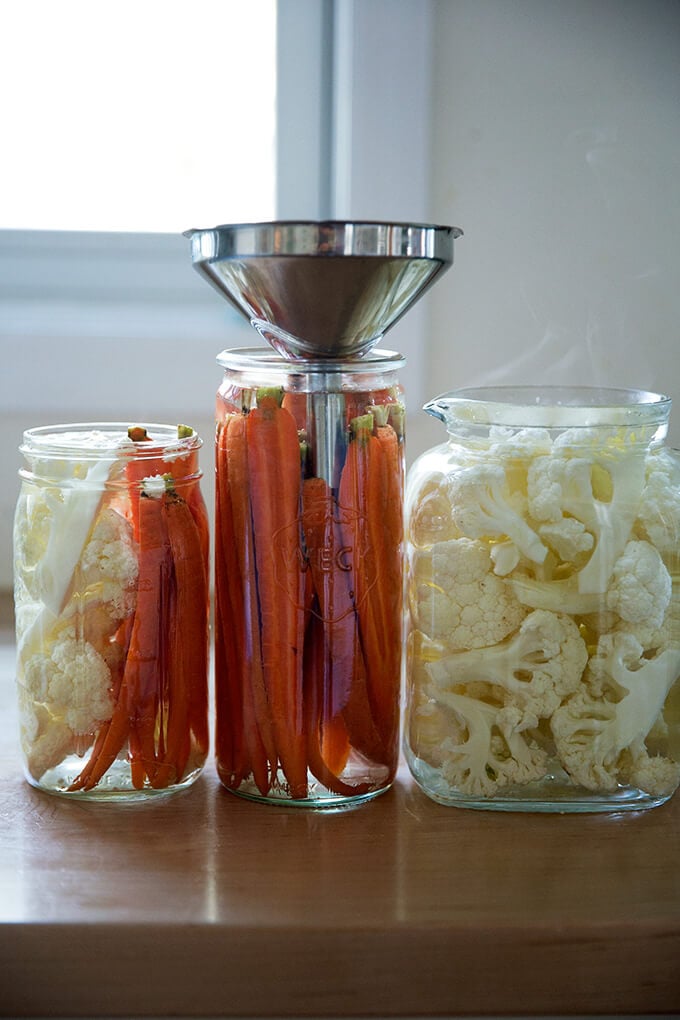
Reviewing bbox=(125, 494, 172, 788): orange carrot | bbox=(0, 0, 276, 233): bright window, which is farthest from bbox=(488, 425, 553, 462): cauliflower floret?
bbox=(0, 0, 276, 233): bright window

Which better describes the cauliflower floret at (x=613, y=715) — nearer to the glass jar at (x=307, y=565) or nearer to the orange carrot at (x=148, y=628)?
the glass jar at (x=307, y=565)

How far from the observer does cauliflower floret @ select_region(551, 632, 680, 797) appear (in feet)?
2.27

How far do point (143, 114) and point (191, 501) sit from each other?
69cm

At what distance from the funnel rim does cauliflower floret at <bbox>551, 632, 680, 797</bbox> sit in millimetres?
270

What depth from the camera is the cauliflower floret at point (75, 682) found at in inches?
27.4

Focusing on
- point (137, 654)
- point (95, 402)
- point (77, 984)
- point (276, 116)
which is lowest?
point (77, 984)

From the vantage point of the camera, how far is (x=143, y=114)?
1.25 m

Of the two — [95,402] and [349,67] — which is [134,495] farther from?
[349,67]

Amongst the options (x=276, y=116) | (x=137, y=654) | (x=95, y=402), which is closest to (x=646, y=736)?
(x=137, y=654)

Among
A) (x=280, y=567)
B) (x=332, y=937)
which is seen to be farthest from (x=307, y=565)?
(x=332, y=937)

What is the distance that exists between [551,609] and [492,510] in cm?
7

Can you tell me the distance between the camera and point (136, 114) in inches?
49.2

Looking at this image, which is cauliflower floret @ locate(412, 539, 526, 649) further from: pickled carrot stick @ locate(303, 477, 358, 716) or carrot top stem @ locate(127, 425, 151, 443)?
carrot top stem @ locate(127, 425, 151, 443)

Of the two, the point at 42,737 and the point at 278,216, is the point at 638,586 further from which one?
the point at 278,216
